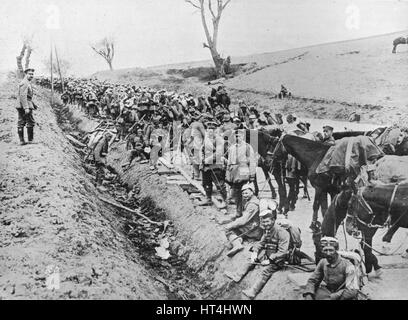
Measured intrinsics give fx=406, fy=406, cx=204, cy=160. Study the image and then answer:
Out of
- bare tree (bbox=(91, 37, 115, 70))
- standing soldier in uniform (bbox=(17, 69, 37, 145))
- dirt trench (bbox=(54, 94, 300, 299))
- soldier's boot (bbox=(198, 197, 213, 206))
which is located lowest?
dirt trench (bbox=(54, 94, 300, 299))

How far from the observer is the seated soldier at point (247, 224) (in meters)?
6.88

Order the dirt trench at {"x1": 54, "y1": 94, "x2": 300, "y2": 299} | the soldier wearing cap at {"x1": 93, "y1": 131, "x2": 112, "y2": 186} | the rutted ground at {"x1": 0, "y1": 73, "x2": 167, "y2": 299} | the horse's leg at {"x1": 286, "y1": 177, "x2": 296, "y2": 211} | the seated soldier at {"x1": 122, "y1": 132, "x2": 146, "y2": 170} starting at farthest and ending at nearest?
the seated soldier at {"x1": 122, "y1": 132, "x2": 146, "y2": 170} < the soldier wearing cap at {"x1": 93, "y1": 131, "x2": 112, "y2": 186} < the horse's leg at {"x1": 286, "y1": 177, "x2": 296, "y2": 211} < the dirt trench at {"x1": 54, "y1": 94, "x2": 300, "y2": 299} < the rutted ground at {"x1": 0, "y1": 73, "x2": 167, "y2": 299}

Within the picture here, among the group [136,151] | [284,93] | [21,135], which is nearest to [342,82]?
[284,93]

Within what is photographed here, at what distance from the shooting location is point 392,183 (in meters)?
6.05

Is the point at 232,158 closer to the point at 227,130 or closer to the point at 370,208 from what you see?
the point at 227,130

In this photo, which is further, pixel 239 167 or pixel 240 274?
pixel 239 167

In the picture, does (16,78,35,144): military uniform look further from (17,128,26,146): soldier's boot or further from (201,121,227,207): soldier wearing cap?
(201,121,227,207): soldier wearing cap

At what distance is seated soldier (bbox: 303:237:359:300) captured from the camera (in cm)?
500

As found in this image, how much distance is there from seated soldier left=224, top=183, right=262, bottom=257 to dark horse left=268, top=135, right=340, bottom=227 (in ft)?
3.60

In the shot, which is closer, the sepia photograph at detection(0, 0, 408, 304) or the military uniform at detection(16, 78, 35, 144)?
the sepia photograph at detection(0, 0, 408, 304)

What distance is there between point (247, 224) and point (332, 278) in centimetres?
206

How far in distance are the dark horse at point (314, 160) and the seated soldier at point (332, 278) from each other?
5.71 ft

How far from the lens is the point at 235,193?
319 inches

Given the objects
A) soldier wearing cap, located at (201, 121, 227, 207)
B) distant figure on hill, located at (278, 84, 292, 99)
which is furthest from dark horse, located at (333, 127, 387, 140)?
distant figure on hill, located at (278, 84, 292, 99)
